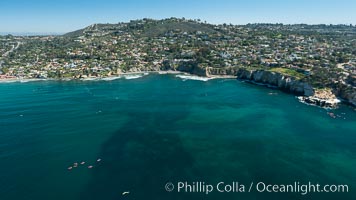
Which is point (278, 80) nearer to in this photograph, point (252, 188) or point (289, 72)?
point (289, 72)

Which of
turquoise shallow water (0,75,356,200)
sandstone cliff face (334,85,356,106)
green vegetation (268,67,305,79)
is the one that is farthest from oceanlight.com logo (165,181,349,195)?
green vegetation (268,67,305,79)

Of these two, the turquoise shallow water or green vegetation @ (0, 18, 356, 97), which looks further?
green vegetation @ (0, 18, 356, 97)

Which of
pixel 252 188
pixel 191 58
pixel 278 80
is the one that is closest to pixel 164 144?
pixel 252 188

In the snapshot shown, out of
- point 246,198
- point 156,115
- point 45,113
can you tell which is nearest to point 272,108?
point 156,115

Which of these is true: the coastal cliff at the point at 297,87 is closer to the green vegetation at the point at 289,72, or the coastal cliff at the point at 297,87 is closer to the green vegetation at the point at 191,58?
the green vegetation at the point at 289,72

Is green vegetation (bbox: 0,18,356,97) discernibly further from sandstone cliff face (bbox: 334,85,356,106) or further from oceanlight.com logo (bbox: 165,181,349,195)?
oceanlight.com logo (bbox: 165,181,349,195)

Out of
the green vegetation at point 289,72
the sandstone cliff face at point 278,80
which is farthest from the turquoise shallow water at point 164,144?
the green vegetation at point 289,72

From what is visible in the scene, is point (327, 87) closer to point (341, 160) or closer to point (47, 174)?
point (341, 160)

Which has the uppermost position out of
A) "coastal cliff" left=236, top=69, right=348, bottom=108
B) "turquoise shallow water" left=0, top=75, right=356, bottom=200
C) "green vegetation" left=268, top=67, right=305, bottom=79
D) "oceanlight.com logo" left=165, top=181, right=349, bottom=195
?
"green vegetation" left=268, top=67, right=305, bottom=79
